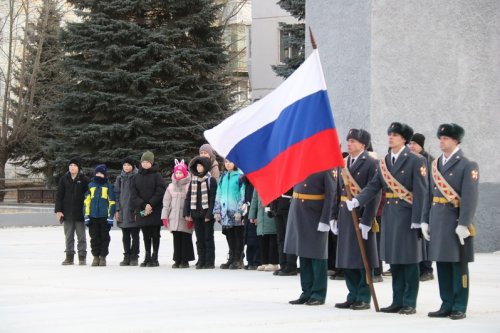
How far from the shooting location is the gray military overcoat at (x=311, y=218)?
12.6m

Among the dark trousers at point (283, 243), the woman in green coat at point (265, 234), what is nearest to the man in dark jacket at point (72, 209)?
the woman in green coat at point (265, 234)

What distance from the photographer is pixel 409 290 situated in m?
11.9

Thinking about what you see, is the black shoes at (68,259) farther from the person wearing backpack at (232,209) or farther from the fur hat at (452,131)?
the fur hat at (452,131)

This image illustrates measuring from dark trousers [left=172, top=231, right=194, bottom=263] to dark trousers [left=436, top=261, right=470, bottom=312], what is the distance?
26.5 ft

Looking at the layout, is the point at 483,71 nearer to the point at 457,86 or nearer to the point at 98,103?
the point at 457,86

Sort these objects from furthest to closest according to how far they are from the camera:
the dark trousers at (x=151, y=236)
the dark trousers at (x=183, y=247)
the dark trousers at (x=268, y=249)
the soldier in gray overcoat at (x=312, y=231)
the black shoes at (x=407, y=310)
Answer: the dark trousers at (x=151, y=236), the dark trousers at (x=183, y=247), the dark trousers at (x=268, y=249), the soldier in gray overcoat at (x=312, y=231), the black shoes at (x=407, y=310)

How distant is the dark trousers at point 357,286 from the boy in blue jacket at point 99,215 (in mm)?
7825

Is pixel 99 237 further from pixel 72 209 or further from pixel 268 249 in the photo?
pixel 268 249

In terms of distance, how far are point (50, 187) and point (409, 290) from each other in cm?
2997

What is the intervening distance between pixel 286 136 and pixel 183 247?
753cm

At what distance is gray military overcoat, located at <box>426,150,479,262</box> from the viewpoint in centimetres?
1129

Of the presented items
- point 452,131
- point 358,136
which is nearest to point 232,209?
point 358,136

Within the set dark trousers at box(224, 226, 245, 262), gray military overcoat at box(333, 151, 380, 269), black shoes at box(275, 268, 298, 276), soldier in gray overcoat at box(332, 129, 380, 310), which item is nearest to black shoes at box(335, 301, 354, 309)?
soldier in gray overcoat at box(332, 129, 380, 310)

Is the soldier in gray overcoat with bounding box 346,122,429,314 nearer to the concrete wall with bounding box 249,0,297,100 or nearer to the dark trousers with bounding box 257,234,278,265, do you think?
the dark trousers with bounding box 257,234,278,265
